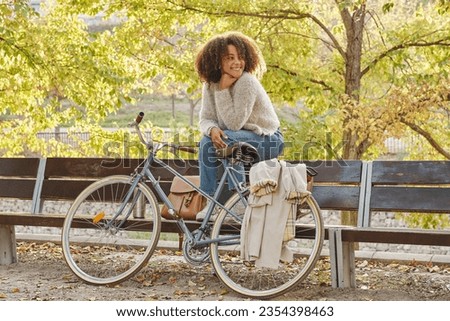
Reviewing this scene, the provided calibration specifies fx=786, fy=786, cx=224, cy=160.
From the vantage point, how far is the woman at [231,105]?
17.4 ft

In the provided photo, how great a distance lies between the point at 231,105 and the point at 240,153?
353mm

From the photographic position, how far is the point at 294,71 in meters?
11.4

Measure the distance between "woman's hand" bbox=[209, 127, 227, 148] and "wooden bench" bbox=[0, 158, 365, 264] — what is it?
73cm

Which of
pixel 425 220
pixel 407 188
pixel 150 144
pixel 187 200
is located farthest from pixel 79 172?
pixel 425 220

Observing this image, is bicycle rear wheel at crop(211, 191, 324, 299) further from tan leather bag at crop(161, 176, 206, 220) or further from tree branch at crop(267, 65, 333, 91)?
tree branch at crop(267, 65, 333, 91)

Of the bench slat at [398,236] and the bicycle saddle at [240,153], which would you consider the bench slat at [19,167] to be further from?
the bench slat at [398,236]

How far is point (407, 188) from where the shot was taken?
5.58 m

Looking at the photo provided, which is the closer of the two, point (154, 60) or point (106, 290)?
point (106, 290)

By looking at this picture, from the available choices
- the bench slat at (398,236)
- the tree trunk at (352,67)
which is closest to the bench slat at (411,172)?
the bench slat at (398,236)

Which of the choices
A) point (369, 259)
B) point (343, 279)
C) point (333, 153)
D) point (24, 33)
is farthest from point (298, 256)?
point (24, 33)

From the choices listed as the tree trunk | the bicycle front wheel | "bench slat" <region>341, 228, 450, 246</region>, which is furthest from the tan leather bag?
the tree trunk

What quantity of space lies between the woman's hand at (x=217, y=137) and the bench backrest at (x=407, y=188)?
1151 millimetres

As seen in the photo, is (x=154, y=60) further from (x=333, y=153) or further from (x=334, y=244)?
(x=334, y=244)

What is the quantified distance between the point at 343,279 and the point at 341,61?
7373 mm
